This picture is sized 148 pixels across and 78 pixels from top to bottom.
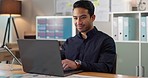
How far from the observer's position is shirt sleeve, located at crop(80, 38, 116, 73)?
182cm

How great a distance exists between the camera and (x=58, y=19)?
14.0 ft

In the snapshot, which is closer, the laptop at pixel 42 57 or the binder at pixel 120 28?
the laptop at pixel 42 57

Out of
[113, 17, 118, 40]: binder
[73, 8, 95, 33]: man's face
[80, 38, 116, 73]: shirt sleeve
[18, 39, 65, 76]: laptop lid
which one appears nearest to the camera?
[18, 39, 65, 76]: laptop lid

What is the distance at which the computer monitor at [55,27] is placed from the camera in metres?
4.12

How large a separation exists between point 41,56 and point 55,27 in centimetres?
266

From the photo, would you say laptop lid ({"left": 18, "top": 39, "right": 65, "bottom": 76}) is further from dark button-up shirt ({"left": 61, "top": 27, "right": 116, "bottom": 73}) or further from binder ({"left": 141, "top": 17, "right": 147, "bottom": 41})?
binder ({"left": 141, "top": 17, "right": 147, "bottom": 41})

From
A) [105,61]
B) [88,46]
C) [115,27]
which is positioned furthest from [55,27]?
[105,61]

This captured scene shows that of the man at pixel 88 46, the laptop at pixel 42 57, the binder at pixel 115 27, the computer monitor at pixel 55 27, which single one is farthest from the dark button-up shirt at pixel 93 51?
the computer monitor at pixel 55 27

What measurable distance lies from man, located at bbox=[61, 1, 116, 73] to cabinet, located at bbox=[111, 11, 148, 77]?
4.79 ft

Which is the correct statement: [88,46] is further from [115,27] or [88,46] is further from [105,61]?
[115,27]

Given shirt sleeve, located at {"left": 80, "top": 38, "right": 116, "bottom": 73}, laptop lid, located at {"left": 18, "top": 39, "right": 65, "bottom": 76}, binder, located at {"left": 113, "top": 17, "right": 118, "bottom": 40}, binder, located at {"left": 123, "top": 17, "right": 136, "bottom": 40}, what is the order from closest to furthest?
laptop lid, located at {"left": 18, "top": 39, "right": 65, "bottom": 76} < shirt sleeve, located at {"left": 80, "top": 38, "right": 116, "bottom": 73} < binder, located at {"left": 123, "top": 17, "right": 136, "bottom": 40} < binder, located at {"left": 113, "top": 17, "right": 118, "bottom": 40}

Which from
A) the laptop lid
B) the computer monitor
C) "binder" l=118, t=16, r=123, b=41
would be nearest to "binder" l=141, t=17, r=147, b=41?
"binder" l=118, t=16, r=123, b=41

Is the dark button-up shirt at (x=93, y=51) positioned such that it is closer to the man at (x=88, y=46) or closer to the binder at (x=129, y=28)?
the man at (x=88, y=46)

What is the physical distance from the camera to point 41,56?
166 cm
